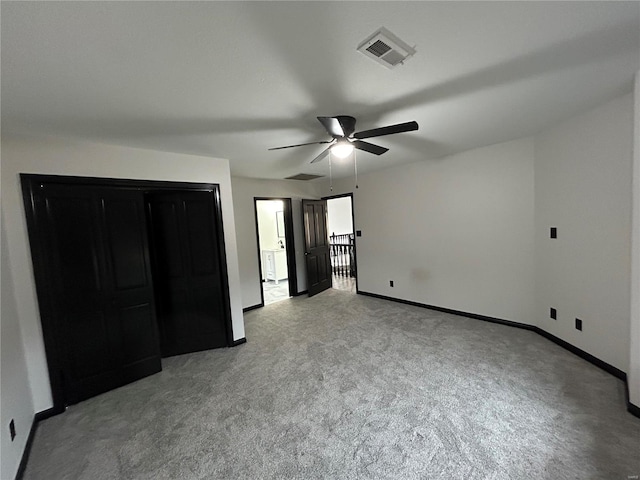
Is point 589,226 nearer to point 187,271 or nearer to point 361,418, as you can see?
point 361,418

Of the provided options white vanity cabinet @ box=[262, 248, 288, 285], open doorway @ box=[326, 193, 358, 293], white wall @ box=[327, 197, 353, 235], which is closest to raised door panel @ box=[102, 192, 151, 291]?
open doorway @ box=[326, 193, 358, 293]

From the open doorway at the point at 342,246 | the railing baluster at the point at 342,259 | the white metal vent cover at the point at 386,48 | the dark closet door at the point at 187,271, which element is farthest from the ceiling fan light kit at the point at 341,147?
the railing baluster at the point at 342,259

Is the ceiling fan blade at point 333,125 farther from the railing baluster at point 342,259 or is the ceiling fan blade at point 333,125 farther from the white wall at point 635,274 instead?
the railing baluster at point 342,259

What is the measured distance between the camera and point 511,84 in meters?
1.87

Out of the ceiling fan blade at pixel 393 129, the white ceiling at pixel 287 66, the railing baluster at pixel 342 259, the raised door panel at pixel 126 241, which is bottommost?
the railing baluster at pixel 342 259

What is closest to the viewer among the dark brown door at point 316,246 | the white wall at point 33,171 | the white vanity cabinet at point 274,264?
the white wall at point 33,171

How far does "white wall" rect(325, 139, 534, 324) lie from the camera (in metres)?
3.40

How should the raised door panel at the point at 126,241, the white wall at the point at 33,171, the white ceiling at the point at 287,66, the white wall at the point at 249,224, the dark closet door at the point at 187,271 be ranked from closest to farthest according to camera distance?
the white ceiling at the point at 287,66 → the white wall at the point at 33,171 → the raised door panel at the point at 126,241 → the dark closet door at the point at 187,271 → the white wall at the point at 249,224

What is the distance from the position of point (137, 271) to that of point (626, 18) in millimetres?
3977

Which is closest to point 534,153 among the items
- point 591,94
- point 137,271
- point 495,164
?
point 495,164

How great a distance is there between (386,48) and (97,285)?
3.10 m

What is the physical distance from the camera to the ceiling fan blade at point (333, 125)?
1900mm

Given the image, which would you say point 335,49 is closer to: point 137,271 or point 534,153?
point 137,271

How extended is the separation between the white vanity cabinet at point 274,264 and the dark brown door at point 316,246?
124cm
